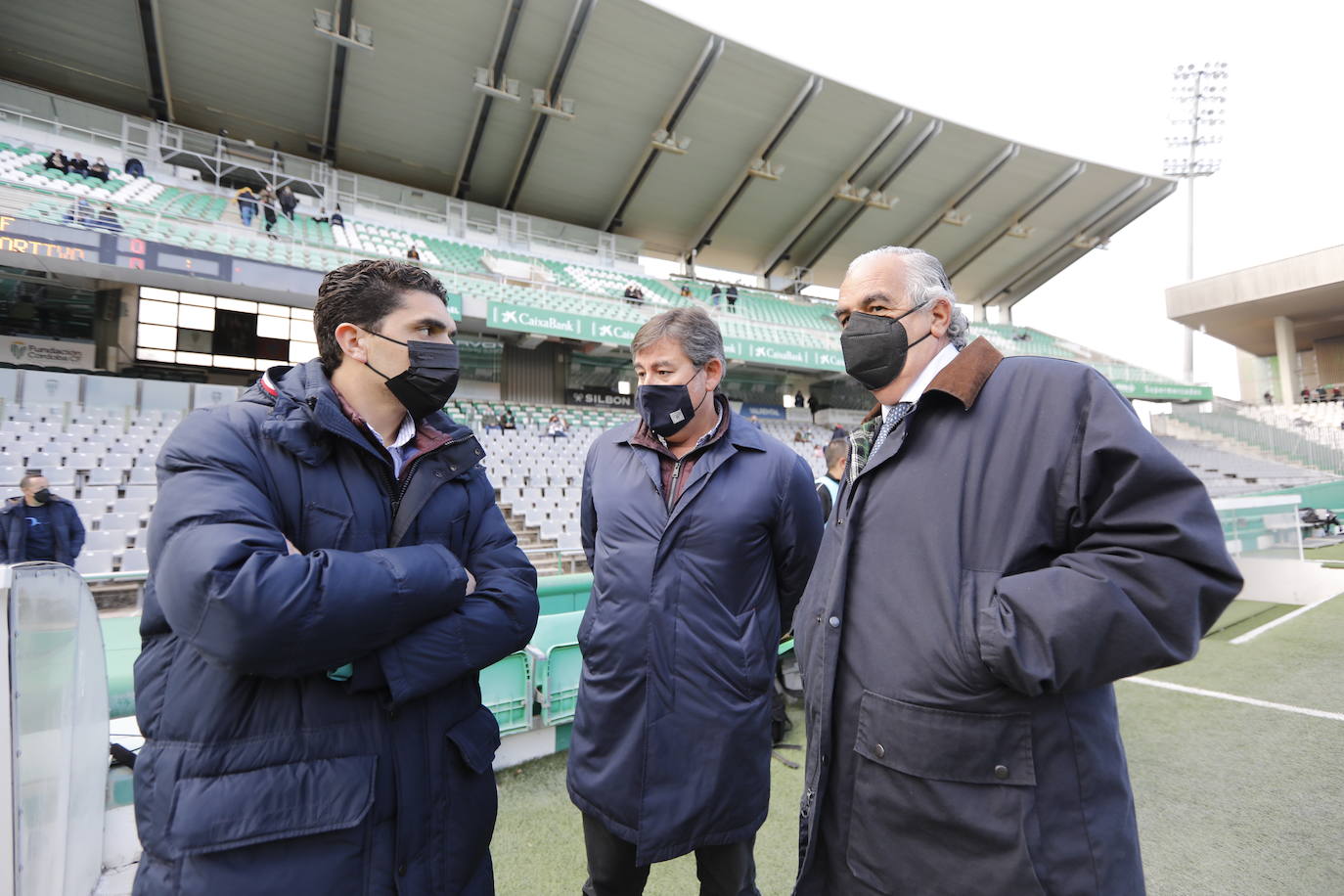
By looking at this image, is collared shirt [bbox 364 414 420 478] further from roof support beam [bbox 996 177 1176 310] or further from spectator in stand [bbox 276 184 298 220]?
roof support beam [bbox 996 177 1176 310]

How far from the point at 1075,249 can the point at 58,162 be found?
117ft

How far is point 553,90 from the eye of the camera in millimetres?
17156

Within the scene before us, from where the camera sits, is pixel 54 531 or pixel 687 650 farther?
pixel 54 531

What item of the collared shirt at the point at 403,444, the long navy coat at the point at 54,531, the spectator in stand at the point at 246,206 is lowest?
the long navy coat at the point at 54,531

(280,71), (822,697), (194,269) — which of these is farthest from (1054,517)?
(280,71)

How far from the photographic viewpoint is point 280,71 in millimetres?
15562

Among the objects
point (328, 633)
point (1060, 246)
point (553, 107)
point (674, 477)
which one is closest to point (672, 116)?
point (553, 107)

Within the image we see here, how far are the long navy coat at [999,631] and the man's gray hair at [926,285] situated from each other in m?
0.19

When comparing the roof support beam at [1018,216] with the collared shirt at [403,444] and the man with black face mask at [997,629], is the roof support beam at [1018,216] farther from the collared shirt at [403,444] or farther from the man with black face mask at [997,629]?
the collared shirt at [403,444]

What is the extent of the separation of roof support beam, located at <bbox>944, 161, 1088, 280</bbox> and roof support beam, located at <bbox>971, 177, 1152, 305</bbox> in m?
3.09

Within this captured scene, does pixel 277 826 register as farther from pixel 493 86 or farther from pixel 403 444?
pixel 493 86

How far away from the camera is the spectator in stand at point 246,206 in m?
14.2

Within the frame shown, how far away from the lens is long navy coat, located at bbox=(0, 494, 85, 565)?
15.8ft

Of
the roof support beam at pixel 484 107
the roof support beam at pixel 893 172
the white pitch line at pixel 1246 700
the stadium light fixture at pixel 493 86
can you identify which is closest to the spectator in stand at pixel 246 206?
the roof support beam at pixel 484 107
